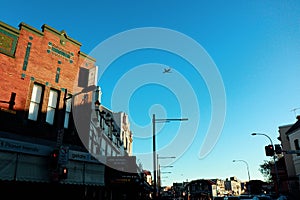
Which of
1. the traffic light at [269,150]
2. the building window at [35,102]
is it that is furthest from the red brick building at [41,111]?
the traffic light at [269,150]

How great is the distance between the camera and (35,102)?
1483 cm

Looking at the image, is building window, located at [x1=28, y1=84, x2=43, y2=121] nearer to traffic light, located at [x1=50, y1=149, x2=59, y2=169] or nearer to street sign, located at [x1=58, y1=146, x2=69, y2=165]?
street sign, located at [x1=58, y1=146, x2=69, y2=165]

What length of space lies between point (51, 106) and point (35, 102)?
3.70 feet

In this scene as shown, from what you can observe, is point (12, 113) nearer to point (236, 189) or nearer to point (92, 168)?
point (92, 168)

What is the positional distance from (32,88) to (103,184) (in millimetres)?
7795

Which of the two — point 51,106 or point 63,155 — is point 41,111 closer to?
point 51,106

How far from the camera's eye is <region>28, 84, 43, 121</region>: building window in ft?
47.5

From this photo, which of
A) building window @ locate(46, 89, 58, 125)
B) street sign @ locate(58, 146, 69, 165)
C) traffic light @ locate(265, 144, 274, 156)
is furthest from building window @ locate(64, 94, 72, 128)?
traffic light @ locate(265, 144, 274, 156)

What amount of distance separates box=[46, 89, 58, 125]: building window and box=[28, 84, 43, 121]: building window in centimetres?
72

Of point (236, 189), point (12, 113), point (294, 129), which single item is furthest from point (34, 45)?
point (236, 189)

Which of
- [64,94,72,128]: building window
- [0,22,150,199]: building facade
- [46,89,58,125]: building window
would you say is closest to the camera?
[0,22,150,199]: building facade

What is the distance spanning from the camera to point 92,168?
1645 centimetres

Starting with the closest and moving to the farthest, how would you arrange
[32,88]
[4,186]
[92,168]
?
[4,186], [32,88], [92,168]

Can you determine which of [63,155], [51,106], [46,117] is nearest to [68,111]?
[51,106]
